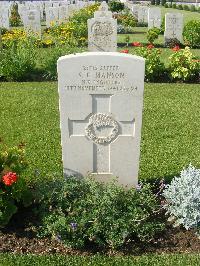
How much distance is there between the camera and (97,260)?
14.0 feet

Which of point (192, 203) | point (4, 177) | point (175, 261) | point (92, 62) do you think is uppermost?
point (92, 62)

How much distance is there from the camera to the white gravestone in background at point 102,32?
1385cm

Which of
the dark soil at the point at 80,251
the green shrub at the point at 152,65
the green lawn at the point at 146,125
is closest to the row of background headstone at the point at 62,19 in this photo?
the green shrub at the point at 152,65

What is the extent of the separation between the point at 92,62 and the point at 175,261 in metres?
2.18

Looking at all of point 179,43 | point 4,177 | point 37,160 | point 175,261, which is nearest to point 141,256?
point 175,261

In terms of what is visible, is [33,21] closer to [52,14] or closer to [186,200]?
[52,14]

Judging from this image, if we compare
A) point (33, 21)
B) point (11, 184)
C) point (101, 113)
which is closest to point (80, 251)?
point (11, 184)

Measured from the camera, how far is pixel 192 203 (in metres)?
4.55

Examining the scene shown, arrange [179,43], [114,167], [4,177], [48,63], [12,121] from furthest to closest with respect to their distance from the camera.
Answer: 1. [179,43]
2. [48,63]
3. [12,121]
4. [114,167]
5. [4,177]

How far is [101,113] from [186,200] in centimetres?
131

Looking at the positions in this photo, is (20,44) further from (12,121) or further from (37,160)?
(37,160)

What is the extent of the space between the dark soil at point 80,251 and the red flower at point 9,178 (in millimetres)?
661

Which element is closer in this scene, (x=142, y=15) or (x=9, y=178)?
(x=9, y=178)

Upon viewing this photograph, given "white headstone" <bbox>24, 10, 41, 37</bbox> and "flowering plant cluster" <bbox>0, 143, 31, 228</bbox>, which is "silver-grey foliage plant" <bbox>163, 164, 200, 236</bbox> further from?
"white headstone" <bbox>24, 10, 41, 37</bbox>
